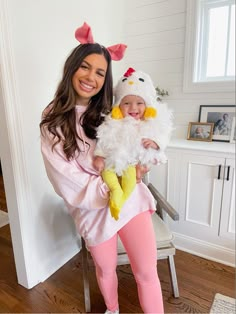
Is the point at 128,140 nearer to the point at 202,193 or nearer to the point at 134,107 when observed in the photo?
the point at 134,107

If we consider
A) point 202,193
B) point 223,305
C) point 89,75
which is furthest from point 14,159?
point 223,305

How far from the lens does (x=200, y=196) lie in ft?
4.64

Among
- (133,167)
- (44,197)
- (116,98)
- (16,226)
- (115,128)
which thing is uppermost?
(116,98)

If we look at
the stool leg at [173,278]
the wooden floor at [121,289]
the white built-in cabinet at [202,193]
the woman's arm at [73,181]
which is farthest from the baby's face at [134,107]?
the wooden floor at [121,289]

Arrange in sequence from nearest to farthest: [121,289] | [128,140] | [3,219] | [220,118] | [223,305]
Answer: [128,140] < [220,118] < [223,305] < [121,289] < [3,219]

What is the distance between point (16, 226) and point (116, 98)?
2.71 ft

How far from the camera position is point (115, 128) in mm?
869

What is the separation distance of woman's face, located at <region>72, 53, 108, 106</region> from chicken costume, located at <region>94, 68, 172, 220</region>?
3.9 inches

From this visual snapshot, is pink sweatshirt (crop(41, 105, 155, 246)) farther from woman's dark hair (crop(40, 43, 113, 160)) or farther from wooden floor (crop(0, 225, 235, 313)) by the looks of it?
wooden floor (crop(0, 225, 235, 313))

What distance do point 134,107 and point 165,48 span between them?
0.51 m

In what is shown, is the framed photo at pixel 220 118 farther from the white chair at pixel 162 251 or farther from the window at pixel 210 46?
the white chair at pixel 162 251

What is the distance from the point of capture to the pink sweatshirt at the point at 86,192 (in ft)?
2.83

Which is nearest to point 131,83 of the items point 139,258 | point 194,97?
point 194,97

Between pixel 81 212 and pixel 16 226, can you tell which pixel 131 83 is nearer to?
pixel 81 212
